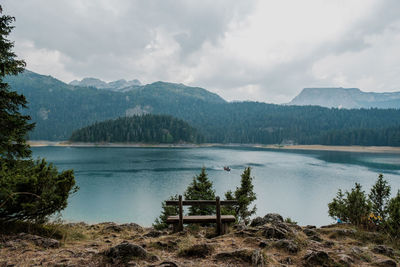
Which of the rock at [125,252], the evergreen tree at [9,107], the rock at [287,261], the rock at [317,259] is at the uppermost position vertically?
the evergreen tree at [9,107]

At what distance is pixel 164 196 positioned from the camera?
33531 mm

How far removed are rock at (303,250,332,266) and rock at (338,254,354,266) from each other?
301 mm

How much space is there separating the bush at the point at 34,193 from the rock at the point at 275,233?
6131mm

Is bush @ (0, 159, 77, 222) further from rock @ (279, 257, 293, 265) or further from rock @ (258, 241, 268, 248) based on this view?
rock @ (279, 257, 293, 265)

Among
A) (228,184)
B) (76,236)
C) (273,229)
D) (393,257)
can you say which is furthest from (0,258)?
(228,184)

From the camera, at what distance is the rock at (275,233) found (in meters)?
7.18

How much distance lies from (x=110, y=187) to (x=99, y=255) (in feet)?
121

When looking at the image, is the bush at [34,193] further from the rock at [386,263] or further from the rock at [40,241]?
the rock at [386,263]

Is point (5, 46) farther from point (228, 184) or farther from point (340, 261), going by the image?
point (228, 184)

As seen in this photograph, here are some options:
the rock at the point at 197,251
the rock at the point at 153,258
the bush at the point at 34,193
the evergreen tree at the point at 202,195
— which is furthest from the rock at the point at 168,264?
the evergreen tree at the point at 202,195

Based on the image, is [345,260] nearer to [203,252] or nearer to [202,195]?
[203,252]

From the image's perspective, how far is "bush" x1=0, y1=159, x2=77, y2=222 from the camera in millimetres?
5961

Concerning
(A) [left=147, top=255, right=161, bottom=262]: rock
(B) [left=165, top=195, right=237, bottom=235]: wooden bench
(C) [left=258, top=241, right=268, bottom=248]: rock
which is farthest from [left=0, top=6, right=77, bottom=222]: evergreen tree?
(C) [left=258, top=241, right=268, bottom=248]: rock

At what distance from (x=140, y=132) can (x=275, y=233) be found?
6508 inches
